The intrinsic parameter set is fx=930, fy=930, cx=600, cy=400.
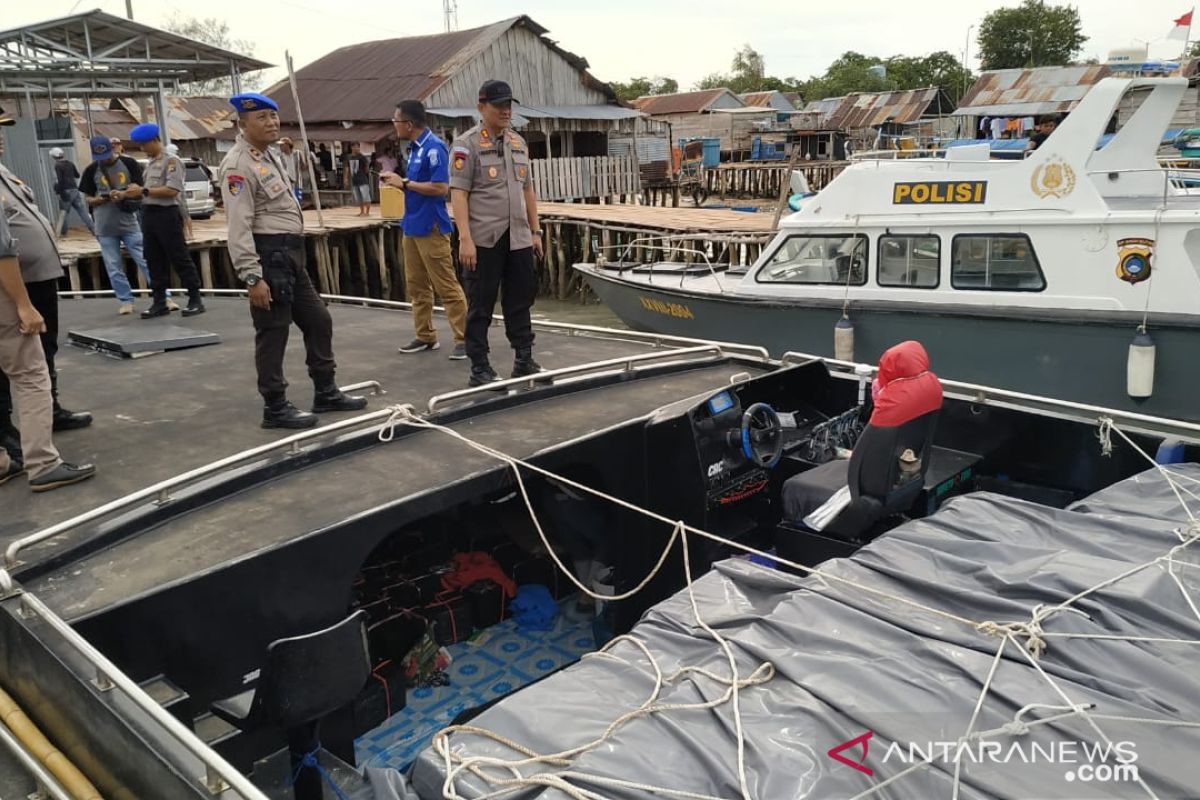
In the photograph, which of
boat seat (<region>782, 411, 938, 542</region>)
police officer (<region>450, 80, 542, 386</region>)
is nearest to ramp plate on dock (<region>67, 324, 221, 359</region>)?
police officer (<region>450, 80, 542, 386</region>)

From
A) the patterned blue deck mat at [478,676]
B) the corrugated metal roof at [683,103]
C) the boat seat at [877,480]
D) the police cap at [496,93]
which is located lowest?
the patterned blue deck mat at [478,676]

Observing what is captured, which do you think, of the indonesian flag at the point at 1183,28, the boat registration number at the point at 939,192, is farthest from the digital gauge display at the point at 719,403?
Answer: the indonesian flag at the point at 1183,28

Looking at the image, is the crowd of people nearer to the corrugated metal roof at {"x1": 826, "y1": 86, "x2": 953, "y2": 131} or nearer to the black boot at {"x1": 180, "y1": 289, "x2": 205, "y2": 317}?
the black boot at {"x1": 180, "y1": 289, "x2": 205, "y2": 317}

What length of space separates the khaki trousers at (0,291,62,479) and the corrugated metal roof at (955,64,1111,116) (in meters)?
31.7

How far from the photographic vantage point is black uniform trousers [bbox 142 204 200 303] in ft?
21.8

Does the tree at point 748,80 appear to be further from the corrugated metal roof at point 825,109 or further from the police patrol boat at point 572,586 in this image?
the police patrol boat at point 572,586

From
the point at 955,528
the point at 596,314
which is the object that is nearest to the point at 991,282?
the point at 955,528

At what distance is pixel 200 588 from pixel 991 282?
7.19 meters

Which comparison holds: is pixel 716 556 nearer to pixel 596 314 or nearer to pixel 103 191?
pixel 103 191

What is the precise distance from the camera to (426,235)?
5.68m

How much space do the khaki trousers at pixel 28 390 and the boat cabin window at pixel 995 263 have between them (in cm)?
713

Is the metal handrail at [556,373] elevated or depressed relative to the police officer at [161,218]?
depressed

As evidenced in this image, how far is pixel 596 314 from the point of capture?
17.2 m

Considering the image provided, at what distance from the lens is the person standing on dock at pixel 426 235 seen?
554cm
